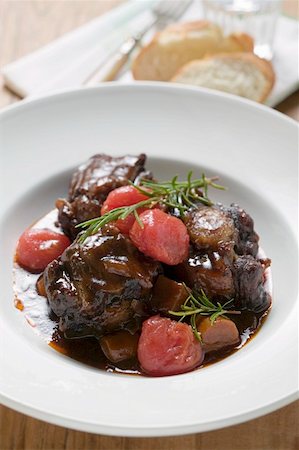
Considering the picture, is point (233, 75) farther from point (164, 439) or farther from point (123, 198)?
point (164, 439)

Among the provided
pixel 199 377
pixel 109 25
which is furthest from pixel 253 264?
pixel 109 25

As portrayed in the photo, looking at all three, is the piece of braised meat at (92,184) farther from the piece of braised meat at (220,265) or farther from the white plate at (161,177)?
the piece of braised meat at (220,265)

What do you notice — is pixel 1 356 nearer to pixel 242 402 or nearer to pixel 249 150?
pixel 242 402

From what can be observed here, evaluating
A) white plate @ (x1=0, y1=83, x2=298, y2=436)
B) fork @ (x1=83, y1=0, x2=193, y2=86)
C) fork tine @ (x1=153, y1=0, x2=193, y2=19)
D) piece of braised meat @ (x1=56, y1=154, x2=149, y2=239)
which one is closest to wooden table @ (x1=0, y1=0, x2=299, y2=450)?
white plate @ (x1=0, y1=83, x2=298, y2=436)

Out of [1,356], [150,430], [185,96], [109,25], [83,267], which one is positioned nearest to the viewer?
[150,430]

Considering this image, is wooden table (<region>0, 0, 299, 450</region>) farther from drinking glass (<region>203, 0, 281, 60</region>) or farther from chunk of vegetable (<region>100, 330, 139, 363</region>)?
drinking glass (<region>203, 0, 281, 60</region>)

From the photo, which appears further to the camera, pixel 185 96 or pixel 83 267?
pixel 185 96

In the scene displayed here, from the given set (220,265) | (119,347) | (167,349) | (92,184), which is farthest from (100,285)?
(92,184)
